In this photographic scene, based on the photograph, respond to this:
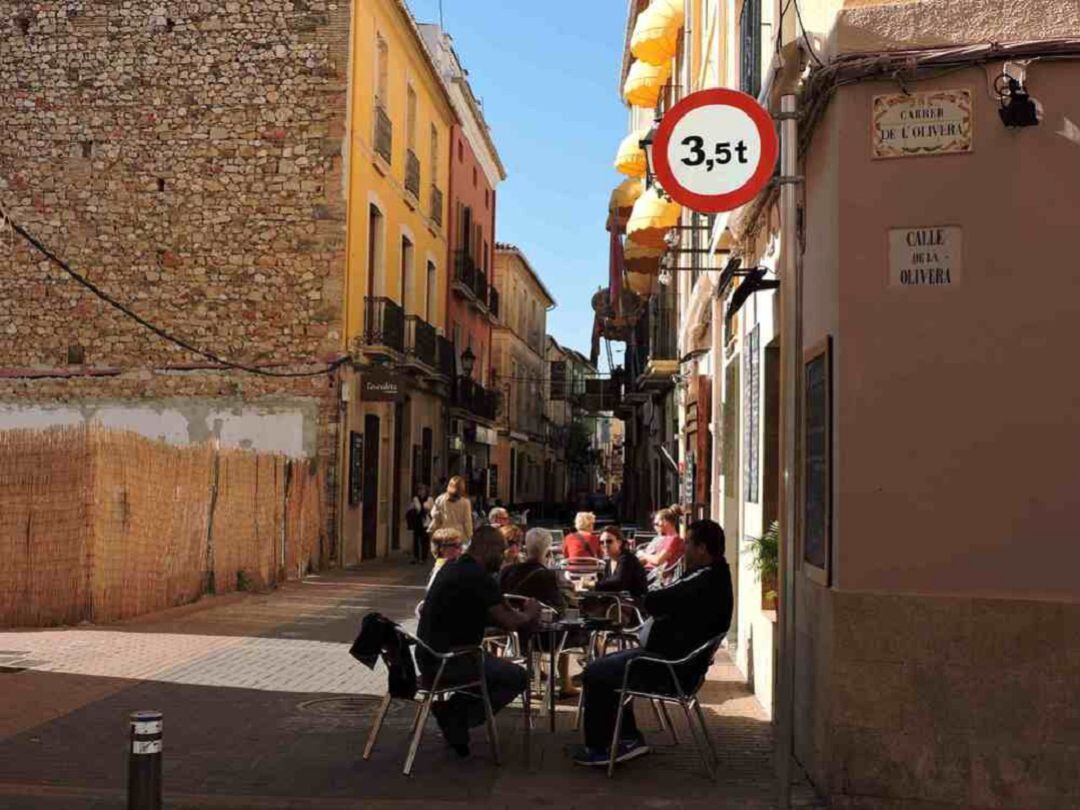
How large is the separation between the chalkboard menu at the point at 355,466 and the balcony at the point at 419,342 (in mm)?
3463

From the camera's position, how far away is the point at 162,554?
14.2 metres

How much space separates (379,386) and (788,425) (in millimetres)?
17254

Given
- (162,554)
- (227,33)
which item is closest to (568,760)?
(162,554)

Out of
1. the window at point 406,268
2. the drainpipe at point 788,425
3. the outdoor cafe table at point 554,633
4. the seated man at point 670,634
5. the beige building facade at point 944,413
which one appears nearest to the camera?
the drainpipe at point 788,425

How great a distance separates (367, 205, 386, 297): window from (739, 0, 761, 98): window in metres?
14.7

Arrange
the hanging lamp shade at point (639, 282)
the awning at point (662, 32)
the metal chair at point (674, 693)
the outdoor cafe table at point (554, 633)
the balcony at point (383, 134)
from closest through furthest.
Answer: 1. the metal chair at point (674, 693)
2. the outdoor cafe table at point (554, 633)
3. the awning at point (662, 32)
4. the hanging lamp shade at point (639, 282)
5. the balcony at point (383, 134)

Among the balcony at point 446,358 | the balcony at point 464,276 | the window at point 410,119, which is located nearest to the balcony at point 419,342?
the balcony at point 446,358

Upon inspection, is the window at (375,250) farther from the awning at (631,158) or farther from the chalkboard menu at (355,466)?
the awning at (631,158)

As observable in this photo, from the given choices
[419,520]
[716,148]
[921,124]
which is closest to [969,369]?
[921,124]

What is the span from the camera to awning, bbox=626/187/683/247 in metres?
14.9

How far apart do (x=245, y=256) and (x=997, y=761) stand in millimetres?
18252

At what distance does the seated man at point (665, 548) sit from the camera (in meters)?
12.1

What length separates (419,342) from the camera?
27.5 m

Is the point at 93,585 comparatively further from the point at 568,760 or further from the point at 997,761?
the point at 997,761
